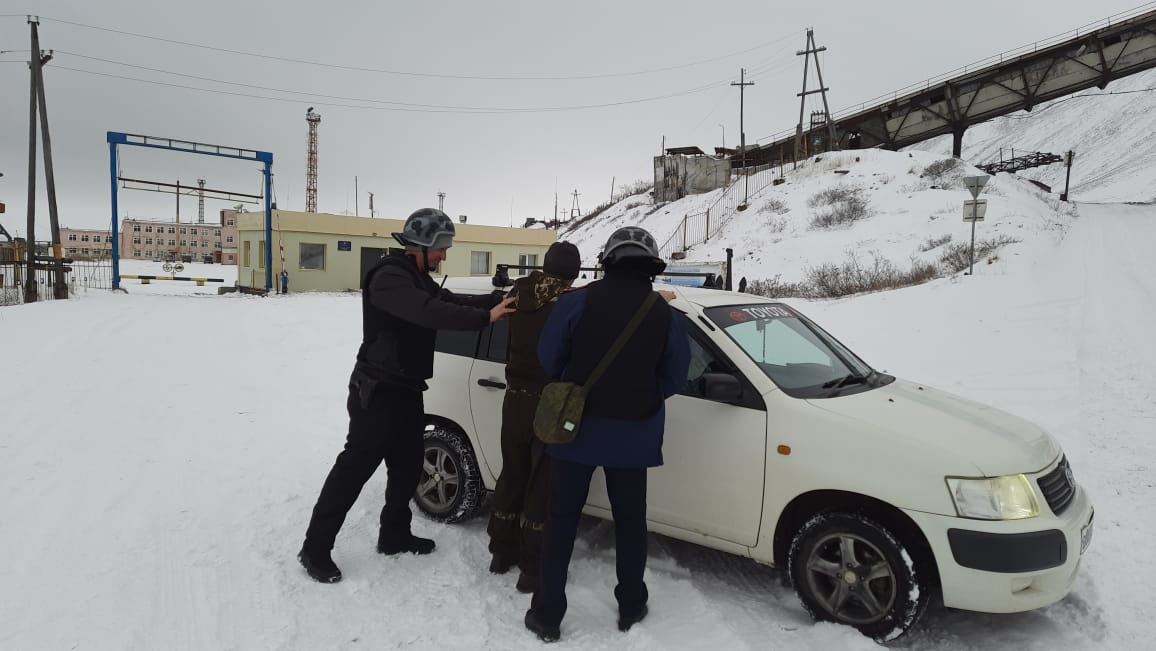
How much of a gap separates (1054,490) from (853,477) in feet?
3.16

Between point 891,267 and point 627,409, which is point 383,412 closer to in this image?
point 627,409

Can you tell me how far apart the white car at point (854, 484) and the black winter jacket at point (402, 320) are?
4.09 ft

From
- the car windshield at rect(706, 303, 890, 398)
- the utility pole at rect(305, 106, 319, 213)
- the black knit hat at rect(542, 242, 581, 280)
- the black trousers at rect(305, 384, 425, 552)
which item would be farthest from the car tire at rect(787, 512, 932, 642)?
the utility pole at rect(305, 106, 319, 213)

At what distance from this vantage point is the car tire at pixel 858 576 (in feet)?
9.68

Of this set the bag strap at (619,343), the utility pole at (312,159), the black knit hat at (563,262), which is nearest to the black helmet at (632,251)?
the bag strap at (619,343)

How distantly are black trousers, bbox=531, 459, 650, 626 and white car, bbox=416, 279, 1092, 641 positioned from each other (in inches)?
18.2

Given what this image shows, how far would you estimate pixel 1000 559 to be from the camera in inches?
110

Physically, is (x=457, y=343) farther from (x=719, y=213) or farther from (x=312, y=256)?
(x=719, y=213)

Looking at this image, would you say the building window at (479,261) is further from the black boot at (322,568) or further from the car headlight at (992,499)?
the car headlight at (992,499)

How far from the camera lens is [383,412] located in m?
3.67

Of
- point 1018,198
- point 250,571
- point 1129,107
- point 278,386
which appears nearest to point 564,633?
point 250,571

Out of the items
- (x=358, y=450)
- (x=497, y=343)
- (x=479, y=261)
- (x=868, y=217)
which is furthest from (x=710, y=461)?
(x=868, y=217)

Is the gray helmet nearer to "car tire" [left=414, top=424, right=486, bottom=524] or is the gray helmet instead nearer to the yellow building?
"car tire" [left=414, top=424, right=486, bottom=524]

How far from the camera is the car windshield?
354 centimetres
